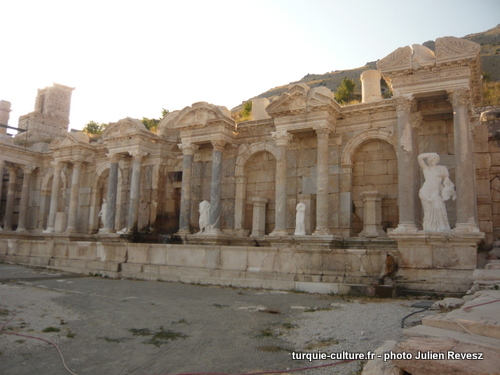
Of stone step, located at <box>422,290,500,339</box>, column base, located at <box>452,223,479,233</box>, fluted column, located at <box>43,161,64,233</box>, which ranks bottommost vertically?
stone step, located at <box>422,290,500,339</box>

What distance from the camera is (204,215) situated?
1855 centimetres

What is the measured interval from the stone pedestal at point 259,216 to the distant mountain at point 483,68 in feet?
130

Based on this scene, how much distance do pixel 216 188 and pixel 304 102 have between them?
506 centimetres

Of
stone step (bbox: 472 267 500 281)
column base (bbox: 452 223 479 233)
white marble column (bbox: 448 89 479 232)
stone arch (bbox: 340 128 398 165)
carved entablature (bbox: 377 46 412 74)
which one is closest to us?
stone step (bbox: 472 267 500 281)

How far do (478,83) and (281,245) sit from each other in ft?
27.8

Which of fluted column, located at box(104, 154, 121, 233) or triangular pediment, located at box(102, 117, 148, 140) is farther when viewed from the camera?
fluted column, located at box(104, 154, 121, 233)

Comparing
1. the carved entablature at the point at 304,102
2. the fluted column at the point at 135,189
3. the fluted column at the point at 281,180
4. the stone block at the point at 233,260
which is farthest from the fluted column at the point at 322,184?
the fluted column at the point at 135,189

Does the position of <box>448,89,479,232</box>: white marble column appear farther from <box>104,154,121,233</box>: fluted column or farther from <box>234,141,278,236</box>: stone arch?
<box>104,154,121,233</box>: fluted column

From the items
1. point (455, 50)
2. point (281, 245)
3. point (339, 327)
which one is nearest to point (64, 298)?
point (339, 327)

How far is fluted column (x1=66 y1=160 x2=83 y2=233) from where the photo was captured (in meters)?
22.5


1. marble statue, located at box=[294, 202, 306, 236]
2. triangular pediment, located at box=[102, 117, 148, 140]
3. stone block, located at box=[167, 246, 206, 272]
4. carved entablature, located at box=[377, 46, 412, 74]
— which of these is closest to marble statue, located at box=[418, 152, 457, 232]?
carved entablature, located at box=[377, 46, 412, 74]

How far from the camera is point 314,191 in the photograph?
17.0 meters

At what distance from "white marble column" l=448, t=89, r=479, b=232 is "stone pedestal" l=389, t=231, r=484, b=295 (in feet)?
2.21

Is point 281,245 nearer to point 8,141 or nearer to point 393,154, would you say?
point 393,154
